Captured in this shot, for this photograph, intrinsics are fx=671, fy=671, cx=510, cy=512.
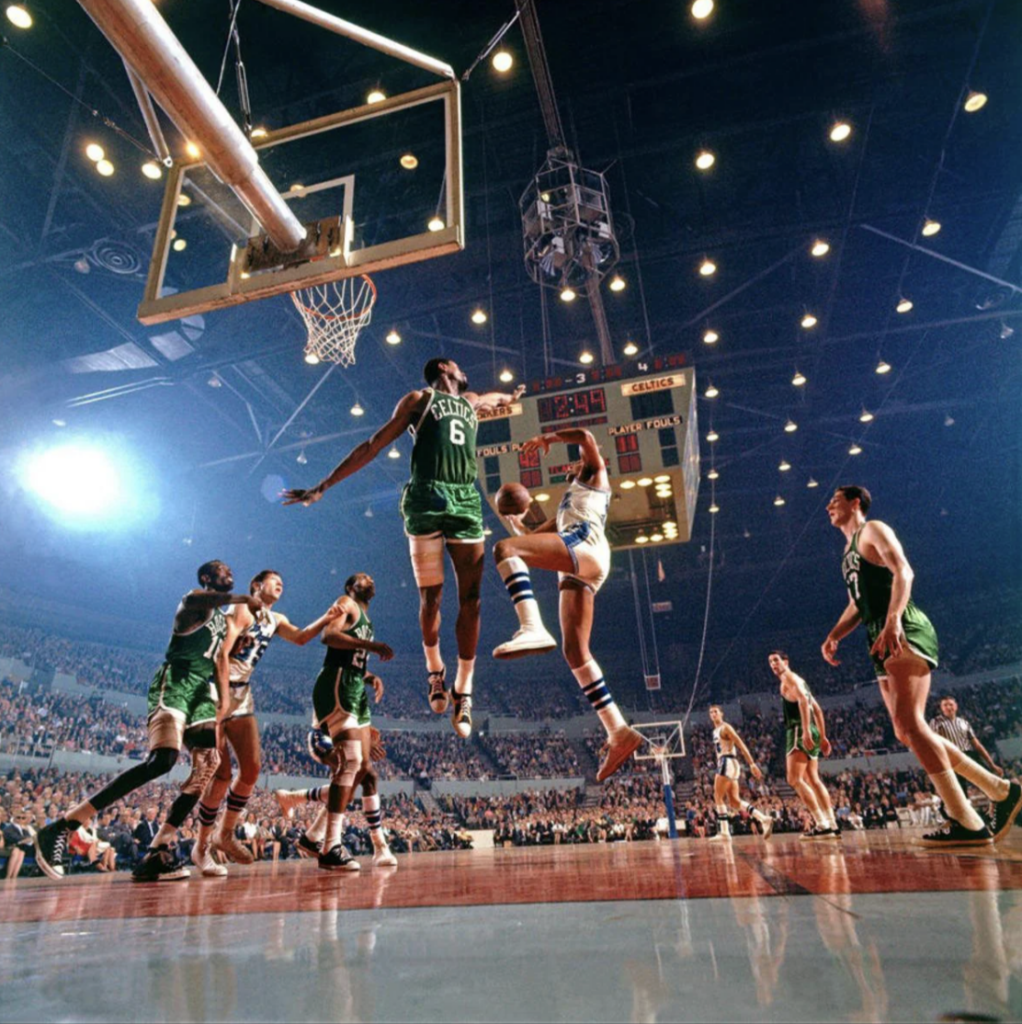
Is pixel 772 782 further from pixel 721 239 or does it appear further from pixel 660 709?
pixel 721 239

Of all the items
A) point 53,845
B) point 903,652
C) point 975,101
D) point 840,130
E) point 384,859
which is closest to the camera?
point 903,652

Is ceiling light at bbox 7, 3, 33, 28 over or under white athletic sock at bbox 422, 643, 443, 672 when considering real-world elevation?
over

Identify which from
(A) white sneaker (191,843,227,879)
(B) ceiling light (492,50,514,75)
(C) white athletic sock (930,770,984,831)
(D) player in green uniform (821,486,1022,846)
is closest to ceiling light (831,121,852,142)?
(B) ceiling light (492,50,514,75)

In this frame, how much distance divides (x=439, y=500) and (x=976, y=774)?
3.73 m

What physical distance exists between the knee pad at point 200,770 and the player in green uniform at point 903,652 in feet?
14.6

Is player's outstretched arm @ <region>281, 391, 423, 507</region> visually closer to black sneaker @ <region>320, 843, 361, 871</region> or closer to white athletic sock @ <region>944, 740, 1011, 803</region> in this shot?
black sneaker @ <region>320, 843, 361, 871</region>

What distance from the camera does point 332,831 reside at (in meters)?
4.86

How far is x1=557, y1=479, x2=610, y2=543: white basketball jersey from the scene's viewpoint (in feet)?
13.3

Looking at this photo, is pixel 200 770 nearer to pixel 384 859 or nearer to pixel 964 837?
pixel 384 859

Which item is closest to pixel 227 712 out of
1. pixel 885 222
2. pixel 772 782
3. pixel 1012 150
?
pixel 885 222

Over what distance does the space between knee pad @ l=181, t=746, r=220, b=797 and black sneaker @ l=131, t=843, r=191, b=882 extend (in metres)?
0.46

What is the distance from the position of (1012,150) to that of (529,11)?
25.9 ft

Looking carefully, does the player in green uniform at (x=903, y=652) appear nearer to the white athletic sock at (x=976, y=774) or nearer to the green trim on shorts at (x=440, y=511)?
the white athletic sock at (x=976, y=774)

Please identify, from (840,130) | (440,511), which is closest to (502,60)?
(840,130)
